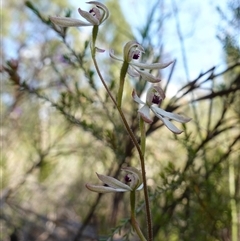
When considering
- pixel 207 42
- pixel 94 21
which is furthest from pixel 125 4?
pixel 94 21

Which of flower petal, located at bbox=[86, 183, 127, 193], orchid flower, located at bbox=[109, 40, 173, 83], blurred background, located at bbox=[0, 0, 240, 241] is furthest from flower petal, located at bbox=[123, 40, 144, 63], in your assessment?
blurred background, located at bbox=[0, 0, 240, 241]

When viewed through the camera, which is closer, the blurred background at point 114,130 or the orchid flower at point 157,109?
the orchid flower at point 157,109

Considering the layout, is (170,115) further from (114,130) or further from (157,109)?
(114,130)

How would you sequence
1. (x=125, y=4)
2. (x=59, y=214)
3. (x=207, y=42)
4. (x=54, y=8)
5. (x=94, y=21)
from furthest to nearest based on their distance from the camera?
(x=54, y=8) → (x=59, y=214) → (x=125, y=4) → (x=207, y=42) → (x=94, y=21)

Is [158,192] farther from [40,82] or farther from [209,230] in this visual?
[40,82]

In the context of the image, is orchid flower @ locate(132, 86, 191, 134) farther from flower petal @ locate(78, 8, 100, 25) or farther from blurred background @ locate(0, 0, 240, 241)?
blurred background @ locate(0, 0, 240, 241)

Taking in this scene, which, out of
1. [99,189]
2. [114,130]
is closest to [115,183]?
[99,189]

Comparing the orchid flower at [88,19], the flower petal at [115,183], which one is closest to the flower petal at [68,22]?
the orchid flower at [88,19]

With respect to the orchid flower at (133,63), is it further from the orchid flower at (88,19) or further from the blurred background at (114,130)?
the blurred background at (114,130)
